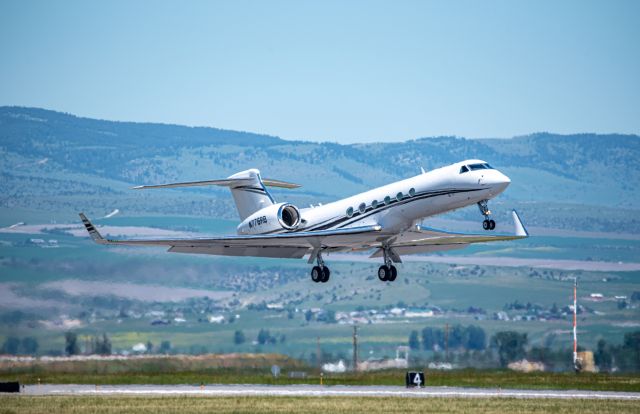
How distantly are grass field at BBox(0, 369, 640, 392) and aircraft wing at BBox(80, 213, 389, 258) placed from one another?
15.9 feet

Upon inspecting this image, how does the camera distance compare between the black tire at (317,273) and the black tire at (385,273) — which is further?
the black tire at (317,273)

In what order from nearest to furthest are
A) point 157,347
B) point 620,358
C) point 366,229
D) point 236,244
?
point 366,229, point 236,244, point 620,358, point 157,347

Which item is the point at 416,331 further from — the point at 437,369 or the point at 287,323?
the point at 437,369

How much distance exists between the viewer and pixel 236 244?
46.0 m

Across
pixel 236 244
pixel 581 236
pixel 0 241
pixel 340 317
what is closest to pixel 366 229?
pixel 236 244

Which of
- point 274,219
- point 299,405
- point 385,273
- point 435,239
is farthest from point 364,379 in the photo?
point 299,405

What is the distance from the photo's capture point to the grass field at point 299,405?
34794 millimetres

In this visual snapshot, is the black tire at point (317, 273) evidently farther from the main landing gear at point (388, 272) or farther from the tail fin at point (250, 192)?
the tail fin at point (250, 192)

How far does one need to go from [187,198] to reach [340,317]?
326 ft

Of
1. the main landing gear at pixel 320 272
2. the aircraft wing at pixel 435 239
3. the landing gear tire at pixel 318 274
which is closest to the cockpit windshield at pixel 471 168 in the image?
the aircraft wing at pixel 435 239

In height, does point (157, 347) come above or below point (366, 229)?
below

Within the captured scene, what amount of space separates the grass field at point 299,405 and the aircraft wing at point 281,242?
604 centimetres

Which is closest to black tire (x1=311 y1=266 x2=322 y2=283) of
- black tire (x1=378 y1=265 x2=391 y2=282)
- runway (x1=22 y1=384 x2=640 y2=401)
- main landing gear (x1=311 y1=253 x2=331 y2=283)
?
main landing gear (x1=311 y1=253 x2=331 y2=283)

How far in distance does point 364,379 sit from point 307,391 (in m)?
6.01
